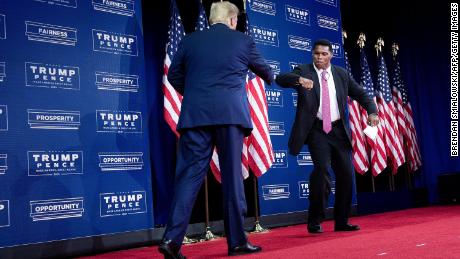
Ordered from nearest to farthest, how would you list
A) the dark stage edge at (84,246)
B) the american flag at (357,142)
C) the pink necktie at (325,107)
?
the dark stage edge at (84,246) → the pink necktie at (325,107) → the american flag at (357,142)

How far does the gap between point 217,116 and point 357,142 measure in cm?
522

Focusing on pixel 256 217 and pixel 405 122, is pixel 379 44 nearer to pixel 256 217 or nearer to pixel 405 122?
pixel 405 122

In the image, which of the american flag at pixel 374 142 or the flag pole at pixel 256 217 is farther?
the american flag at pixel 374 142

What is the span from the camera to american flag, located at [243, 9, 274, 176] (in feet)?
20.2

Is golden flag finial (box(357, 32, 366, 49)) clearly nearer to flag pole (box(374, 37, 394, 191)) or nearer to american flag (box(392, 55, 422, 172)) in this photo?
flag pole (box(374, 37, 394, 191))

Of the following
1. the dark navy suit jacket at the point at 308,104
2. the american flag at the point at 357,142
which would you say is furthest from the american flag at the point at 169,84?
the american flag at the point at 357,142

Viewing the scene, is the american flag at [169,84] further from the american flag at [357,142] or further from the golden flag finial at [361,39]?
the golden flag finial at [361,39]

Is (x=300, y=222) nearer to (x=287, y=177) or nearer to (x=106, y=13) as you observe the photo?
(x=287, y=177)

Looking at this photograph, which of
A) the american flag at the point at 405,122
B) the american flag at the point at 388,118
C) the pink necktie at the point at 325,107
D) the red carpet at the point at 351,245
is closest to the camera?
the red carpet at the point at 351,245

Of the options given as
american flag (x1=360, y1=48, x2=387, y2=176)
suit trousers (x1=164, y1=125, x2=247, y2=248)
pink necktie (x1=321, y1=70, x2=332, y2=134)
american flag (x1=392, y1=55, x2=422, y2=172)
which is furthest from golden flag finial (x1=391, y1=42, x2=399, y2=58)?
suit trousers (x1=164, y1=125, x2=247, y2=248)

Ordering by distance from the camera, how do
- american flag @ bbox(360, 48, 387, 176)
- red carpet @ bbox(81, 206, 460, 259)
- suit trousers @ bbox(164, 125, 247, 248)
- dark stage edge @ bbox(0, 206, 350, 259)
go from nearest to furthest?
red carpet @ bbox(81, 206, 460, 259) < suit trousers @ bbox(164, 125, 247, 248) < dark stage edge @ bbox(0, 206, 350, 259) < american flag @ bbox(360, 48, 387, 176)

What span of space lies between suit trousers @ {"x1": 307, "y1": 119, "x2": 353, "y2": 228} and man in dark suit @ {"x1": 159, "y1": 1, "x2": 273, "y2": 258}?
153 cm

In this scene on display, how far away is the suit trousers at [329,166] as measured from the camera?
5262mm

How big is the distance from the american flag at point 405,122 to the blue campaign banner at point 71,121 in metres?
5.45
